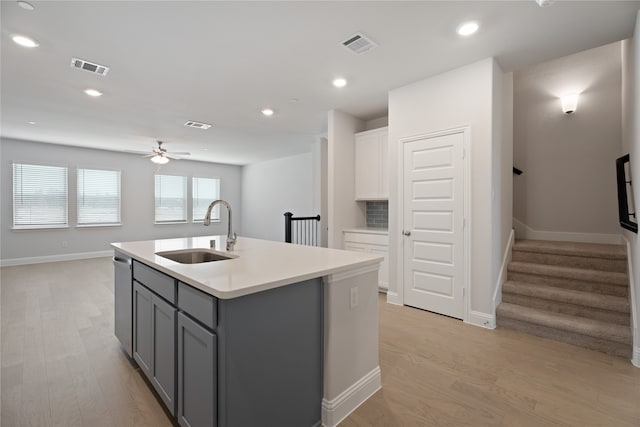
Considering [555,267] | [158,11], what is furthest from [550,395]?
[158,11]

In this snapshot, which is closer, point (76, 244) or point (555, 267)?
point (555, 267)

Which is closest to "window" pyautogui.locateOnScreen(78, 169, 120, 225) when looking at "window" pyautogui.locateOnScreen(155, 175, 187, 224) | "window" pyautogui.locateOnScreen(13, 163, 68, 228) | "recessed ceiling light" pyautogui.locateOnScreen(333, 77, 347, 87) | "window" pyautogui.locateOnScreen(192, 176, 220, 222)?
"window" pyautogui.locateOnScreen(13, 163, 68, 228)

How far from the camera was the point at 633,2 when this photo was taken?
2.16 metres

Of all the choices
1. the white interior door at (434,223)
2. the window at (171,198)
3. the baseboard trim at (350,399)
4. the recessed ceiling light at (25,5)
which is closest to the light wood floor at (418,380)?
the baseboard trim at (350,399)

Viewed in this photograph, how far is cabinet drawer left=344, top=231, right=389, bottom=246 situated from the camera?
4.08 meters

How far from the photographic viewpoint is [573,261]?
126 inches

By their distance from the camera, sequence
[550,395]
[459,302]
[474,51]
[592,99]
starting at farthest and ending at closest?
[592,99] → [459,302] → [474,51] → [550,395]

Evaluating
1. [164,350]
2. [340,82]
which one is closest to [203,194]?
[340,82]

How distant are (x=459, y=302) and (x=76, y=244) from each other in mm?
8304

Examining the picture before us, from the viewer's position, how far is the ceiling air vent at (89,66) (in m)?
2.96

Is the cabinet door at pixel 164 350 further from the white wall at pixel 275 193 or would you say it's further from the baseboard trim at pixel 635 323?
the white wall at pixel 275 193

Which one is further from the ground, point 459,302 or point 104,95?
point 104,95

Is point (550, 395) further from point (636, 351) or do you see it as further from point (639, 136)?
point (639, 136)

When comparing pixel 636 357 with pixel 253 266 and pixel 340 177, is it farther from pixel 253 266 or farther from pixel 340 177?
pixel 340 177
